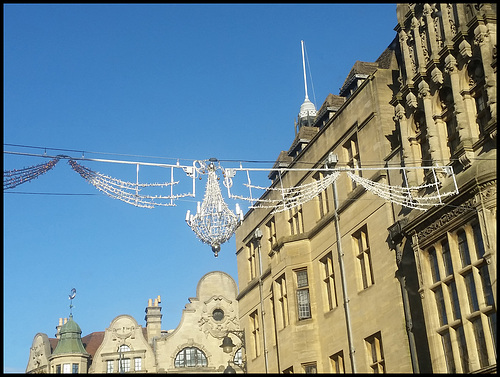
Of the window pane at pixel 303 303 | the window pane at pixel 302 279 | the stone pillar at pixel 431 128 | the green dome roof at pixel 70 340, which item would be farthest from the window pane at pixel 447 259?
the green dome roof at pixel 70 340

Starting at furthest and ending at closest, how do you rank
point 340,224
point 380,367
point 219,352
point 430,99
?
point 219,352, point 340,224, point 380,367, point 430,99

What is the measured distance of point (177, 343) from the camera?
5753cm

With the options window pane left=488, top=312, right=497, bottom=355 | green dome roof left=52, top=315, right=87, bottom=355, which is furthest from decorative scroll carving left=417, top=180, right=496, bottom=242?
green dome roof left=52, top=315, right=87, bottom=355

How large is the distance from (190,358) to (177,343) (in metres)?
1.53

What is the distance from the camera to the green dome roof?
64.1 metres

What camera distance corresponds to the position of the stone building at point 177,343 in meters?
57.0

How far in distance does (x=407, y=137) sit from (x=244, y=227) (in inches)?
677

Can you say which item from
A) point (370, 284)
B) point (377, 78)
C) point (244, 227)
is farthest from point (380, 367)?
point (244, 227)

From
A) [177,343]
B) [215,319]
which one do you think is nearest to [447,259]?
[215,319]

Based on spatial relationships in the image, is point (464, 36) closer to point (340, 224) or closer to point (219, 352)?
point (340, 224)

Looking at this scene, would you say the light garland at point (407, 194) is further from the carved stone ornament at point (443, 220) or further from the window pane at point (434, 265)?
the window pane at point (434, 265)

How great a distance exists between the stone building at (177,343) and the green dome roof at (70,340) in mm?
95

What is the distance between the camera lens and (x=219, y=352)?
57.2 meters

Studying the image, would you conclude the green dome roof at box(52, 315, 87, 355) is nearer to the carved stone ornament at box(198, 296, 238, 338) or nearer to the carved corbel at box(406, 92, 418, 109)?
the carved stone ornament at box(198, 296, 238, 338)
